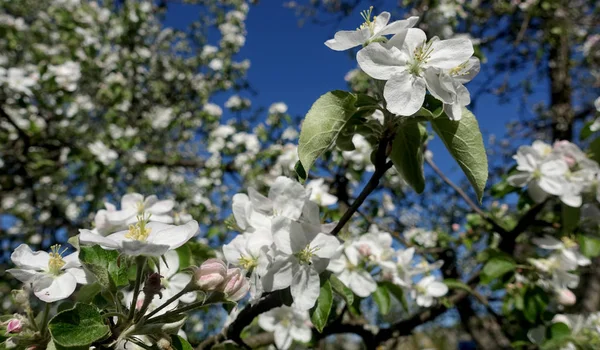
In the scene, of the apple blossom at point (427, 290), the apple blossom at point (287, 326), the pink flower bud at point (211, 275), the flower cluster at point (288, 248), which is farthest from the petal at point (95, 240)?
the apple blossom at point (427, 290)

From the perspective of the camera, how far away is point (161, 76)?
5020mm

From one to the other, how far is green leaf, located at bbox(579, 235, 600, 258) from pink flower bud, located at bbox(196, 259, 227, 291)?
1.55m

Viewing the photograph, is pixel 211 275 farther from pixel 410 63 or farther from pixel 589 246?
pixel 589 246

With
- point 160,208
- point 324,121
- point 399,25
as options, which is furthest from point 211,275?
point 399,25

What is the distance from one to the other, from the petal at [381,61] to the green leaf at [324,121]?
0.06 m

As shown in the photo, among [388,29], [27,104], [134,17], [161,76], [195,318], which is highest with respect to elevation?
[134,17]

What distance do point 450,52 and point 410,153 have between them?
204 millimetres

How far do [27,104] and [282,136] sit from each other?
162cm

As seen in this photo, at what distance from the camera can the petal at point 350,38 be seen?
33.1 inches

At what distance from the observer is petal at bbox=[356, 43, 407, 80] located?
798 mm

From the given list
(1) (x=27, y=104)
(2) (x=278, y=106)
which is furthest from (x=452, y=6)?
(1) (x=27, y=104)

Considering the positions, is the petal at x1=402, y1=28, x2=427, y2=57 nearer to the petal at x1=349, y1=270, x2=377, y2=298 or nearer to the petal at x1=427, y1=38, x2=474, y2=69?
the petal at x1=427, y1=38, x2=474, y2=69

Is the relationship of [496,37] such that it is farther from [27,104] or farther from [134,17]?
[27,104]

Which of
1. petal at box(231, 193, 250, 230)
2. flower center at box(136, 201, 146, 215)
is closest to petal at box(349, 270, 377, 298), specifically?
petal at box(231, 193, 250, 230)
